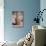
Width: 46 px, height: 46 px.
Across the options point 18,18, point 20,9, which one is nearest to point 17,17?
point 18,18

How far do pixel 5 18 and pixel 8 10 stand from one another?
353 millimetres

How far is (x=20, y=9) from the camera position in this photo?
18.5 ft

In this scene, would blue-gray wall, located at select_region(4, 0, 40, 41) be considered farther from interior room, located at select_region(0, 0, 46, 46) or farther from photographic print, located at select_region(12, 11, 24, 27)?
photographic print, located at select_region(12, 11, 24, 27)

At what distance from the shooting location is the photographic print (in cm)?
568

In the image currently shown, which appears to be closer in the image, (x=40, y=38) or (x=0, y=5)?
(x=40, y=38)

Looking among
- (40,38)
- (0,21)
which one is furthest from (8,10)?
(40,38)

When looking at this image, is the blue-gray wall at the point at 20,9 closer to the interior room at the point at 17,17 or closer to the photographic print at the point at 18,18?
the interior room at the point at 17,17

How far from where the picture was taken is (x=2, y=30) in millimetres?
5648

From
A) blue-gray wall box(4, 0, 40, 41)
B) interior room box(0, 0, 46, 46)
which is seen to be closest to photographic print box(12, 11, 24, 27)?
interior room box(0, 0, 46, 46)

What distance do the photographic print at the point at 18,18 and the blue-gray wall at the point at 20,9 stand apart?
4.9 inches

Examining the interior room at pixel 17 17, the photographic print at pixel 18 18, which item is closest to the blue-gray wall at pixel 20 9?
the interior room at pixel 17 17

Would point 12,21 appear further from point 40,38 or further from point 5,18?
point 40,38

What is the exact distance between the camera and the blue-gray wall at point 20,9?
5.62m

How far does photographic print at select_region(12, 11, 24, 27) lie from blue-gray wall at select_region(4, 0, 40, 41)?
125 mm
